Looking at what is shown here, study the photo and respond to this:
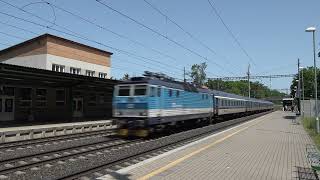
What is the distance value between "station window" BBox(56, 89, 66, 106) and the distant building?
7280 mm

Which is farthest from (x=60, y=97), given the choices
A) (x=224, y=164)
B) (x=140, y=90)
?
(x=224, y=164)

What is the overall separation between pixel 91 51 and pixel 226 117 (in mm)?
18506

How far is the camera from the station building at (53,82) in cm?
2823

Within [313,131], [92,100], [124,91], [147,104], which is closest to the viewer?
[147,104]

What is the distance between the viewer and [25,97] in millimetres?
32875

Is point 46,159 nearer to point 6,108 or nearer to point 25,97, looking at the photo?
point 6,108

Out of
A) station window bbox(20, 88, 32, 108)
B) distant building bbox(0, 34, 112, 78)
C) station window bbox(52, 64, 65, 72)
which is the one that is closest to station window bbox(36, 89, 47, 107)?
station window bbox(20, 88, 32, 108)

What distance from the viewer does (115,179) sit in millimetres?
9242

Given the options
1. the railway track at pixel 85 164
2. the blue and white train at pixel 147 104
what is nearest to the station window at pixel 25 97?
the blue and white train at pixel 147 104

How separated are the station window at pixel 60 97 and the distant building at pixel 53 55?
287 inches

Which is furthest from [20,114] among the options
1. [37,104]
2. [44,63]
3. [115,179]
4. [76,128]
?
[115,179]

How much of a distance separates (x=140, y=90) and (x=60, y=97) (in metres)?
18.4

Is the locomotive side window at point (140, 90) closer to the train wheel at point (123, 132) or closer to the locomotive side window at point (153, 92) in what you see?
the locomotive side window at point (153, 92)

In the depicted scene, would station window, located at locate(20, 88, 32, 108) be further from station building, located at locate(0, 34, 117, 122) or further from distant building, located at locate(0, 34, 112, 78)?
distant building, located at locate(0, 34, 112, 78)
